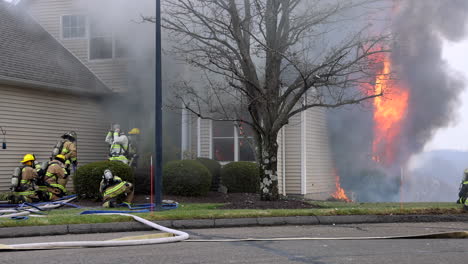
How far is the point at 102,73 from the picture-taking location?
17531 mm

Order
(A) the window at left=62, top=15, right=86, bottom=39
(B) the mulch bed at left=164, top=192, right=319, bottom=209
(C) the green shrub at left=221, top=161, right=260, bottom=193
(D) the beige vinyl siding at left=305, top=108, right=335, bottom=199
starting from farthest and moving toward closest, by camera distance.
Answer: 1. (A) the window at left=62, top=15, right=86, bottom=39
2. (D) the beige vinyl siding at left=305, top=108, right=335, bottom=199
3. (C) the green shrub at left=221, top=161, right=260, bottom=193
4. (B) the mulch bed at left=164, top=192, right=319, bottom=209

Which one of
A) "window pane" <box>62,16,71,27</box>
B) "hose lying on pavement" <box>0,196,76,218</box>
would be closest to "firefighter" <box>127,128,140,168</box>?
"hose lying on pavement" <box>0,196,76,218</box>

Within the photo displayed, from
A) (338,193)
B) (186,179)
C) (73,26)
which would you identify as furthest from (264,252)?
(73,26)

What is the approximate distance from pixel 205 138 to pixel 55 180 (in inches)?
193

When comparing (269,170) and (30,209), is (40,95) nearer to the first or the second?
(30,209)

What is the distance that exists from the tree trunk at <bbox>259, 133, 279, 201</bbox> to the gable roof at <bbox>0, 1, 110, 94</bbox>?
6.58 meters

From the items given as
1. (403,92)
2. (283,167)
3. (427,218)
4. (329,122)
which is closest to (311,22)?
(427,218)

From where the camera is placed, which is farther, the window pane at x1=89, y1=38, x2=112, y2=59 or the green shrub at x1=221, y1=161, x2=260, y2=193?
the window pane at x1=89, y1=38, x2=112, y2=59

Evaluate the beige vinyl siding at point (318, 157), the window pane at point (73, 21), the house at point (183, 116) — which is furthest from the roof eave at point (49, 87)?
the beige vinyl siding at point (318, 157)

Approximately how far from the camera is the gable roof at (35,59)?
14532 mm

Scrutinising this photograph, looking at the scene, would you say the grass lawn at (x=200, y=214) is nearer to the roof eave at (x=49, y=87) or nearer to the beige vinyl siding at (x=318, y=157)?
the roof eave at (x=49, y=87)

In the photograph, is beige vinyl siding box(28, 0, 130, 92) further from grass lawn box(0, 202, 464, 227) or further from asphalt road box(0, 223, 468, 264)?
asphalt road box(0, 223, 468, 264)

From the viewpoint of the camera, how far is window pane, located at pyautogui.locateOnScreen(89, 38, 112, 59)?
17672 mm

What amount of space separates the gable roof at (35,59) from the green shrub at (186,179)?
13.7ft
